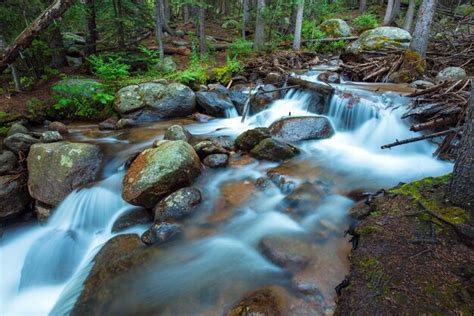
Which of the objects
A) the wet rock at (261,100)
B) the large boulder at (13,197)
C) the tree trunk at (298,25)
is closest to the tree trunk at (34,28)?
the large boulder at (13,197)

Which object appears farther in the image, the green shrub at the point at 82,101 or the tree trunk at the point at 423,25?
the tree trunk at the point at 423,25

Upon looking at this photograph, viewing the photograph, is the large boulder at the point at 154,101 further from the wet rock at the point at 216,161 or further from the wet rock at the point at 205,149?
A: the wet rock at the point at 216,161

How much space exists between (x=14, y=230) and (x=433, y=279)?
6.18 meters

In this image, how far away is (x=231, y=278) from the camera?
336cm

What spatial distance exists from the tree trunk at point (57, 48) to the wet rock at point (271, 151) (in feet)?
24.0

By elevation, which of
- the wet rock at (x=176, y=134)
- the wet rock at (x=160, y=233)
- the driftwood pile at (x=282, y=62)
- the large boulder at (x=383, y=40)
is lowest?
the wet rock at (x=160, y=233)

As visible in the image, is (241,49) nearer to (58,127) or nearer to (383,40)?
(383,40)

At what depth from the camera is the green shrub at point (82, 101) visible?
764 centimetres

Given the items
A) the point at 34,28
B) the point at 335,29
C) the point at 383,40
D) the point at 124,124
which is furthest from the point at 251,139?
the point at 335,29

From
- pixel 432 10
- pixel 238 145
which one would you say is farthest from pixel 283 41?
pixel 238 145

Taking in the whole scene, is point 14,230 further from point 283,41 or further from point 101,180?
point 283,41

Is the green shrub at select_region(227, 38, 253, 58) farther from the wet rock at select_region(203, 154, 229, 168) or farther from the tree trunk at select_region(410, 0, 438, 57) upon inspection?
the wet rock at select_region(203, 154, 229, 168)

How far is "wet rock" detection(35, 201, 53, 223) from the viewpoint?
16.5 ft

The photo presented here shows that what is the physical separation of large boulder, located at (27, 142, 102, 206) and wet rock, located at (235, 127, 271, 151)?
119 inches
